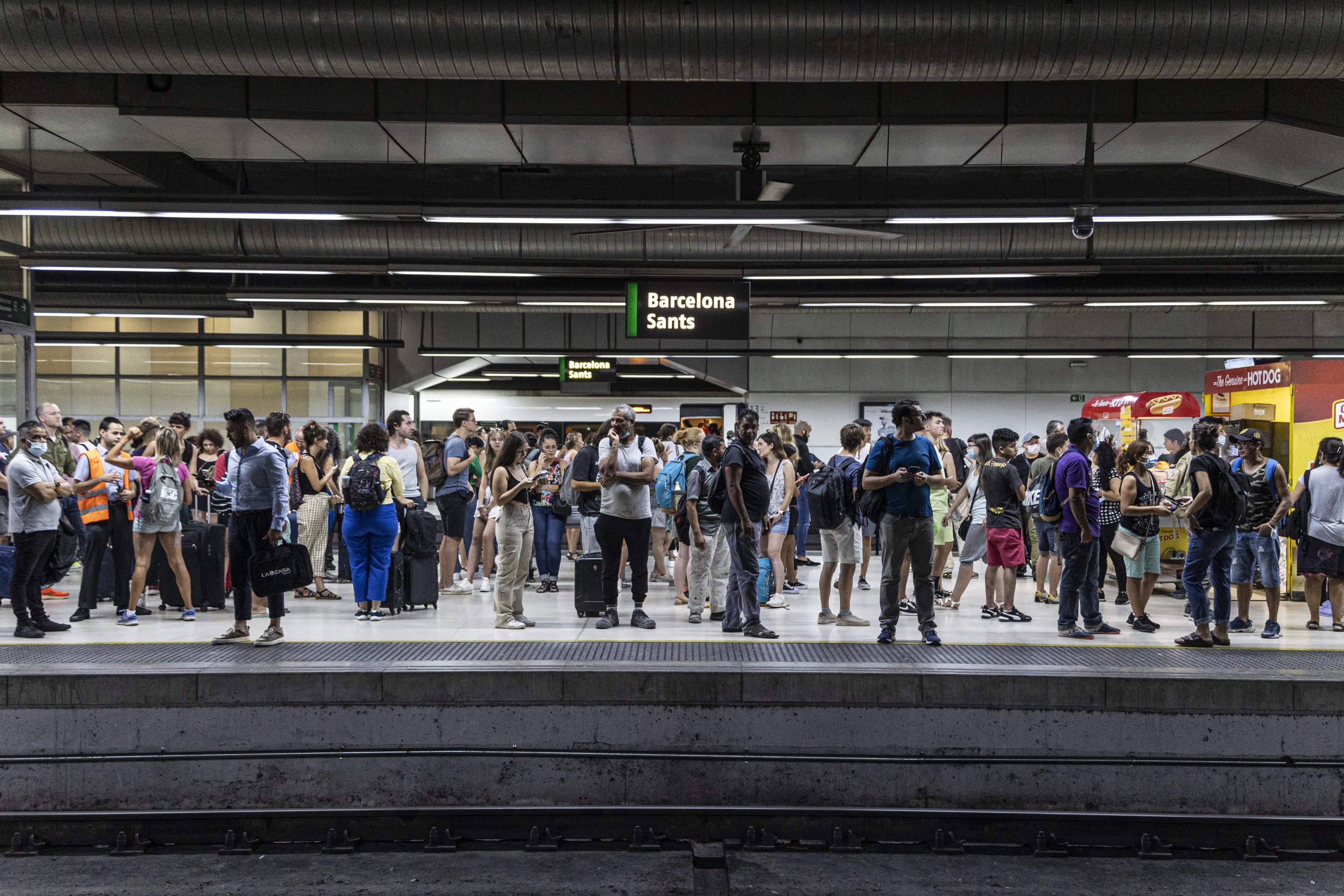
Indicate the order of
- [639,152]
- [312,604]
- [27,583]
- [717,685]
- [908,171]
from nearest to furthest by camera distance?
[717,685] → [27,583] → [312,604] → [639,152] → [908,171]

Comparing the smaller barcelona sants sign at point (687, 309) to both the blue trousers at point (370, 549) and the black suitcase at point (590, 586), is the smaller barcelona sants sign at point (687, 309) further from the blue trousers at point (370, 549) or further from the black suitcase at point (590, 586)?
the blue trousers at point (370, 549)

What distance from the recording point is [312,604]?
8.18 m

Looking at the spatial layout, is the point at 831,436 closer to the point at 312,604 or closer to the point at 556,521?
the point at 556,521

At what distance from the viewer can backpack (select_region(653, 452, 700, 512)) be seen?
28.5ft

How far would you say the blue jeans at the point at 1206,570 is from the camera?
20.4ft

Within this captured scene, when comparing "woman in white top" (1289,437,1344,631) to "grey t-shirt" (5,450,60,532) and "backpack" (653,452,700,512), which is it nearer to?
"backpack" (653,452,700,512)

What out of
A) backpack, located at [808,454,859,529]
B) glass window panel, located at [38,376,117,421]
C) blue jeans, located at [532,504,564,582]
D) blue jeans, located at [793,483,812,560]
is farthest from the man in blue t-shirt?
glass window panel, located at [38,376,117,421]

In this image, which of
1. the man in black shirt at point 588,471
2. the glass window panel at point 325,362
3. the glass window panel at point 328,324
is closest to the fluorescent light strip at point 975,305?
the man in black shirt at point 588,471

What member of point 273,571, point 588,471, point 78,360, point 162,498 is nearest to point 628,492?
point 588,471

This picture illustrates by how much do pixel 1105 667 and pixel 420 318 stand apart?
16.4m

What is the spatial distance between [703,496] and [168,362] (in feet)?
50.9

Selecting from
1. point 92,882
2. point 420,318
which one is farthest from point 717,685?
point 420,318

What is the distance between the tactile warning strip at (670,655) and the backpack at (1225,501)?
908 mm

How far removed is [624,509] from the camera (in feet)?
22.9
